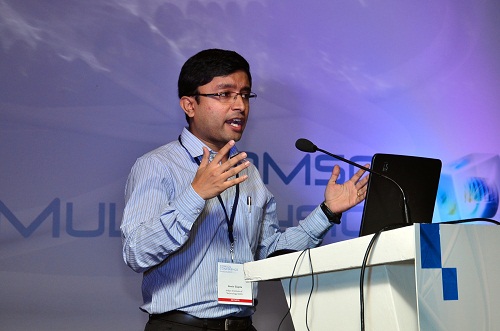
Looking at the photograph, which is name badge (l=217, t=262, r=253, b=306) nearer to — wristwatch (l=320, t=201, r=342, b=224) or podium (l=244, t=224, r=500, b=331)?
wristwatch (l=320, t=201, r=342, b=224)

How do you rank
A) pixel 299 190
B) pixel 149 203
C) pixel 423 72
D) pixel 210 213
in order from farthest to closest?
1. pixel 423 72
2. pixel 299 190
3. pixel 210 213
4. pixel 149 203

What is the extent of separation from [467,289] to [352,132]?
2410 mm

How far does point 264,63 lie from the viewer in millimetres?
3711

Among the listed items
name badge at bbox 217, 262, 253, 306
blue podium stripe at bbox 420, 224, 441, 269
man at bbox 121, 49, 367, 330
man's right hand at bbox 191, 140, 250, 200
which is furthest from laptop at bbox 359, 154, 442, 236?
blue podium stripe at bbox 420, 224, 441, 269

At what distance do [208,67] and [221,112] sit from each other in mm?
194

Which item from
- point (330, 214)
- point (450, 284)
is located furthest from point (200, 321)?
point (450, 284)

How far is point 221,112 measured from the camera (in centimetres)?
268

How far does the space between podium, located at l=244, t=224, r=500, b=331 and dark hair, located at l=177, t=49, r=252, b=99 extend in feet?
3.85

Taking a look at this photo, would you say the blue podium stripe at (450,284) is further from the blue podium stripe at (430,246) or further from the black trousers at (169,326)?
the black trousers at (169,326)

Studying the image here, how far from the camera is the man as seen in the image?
2.27 meters

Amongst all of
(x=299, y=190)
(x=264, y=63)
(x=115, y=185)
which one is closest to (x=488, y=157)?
(x=299, y=190)

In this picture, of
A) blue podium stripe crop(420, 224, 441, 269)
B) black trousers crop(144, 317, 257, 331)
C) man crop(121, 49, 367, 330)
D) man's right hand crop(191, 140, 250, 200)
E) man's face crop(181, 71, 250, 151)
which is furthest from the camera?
man's face crop(181, 71, 250, 151)

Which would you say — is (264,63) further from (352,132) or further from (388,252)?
(388,252)

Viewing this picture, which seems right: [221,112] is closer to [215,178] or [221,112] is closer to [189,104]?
[189,104]
